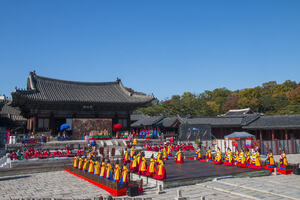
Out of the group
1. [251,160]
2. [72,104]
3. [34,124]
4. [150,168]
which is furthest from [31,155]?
[251,160]

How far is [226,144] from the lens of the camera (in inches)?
1065

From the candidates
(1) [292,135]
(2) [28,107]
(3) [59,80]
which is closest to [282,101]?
(1) [292,135]

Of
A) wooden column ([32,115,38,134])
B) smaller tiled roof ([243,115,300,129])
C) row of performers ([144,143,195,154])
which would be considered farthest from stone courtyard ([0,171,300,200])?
wooden column ([32,115,38,134])

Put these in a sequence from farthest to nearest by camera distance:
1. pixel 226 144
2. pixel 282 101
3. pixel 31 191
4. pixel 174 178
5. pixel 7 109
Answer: pixel 282 101
pixel 7 109
pixel 226 144
pixel 174 178
pixel 31 191

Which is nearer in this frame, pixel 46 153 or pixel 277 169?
pixel 277 169

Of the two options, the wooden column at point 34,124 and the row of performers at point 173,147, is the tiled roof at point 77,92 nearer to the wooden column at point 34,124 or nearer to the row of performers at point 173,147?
the wooden column at point 34,124

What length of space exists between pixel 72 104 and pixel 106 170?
19817mm

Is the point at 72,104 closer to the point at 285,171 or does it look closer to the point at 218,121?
the point at 218,121

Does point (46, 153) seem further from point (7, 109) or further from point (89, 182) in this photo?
point (7, 109)

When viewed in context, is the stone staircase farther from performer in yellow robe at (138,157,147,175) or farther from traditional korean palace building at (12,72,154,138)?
performer in yellow robe at (138,157,147,175)

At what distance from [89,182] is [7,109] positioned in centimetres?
3830

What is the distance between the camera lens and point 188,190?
12242 mm

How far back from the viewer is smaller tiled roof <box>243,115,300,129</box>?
2829 centimetres

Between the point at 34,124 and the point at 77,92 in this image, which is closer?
the point at 34,124
